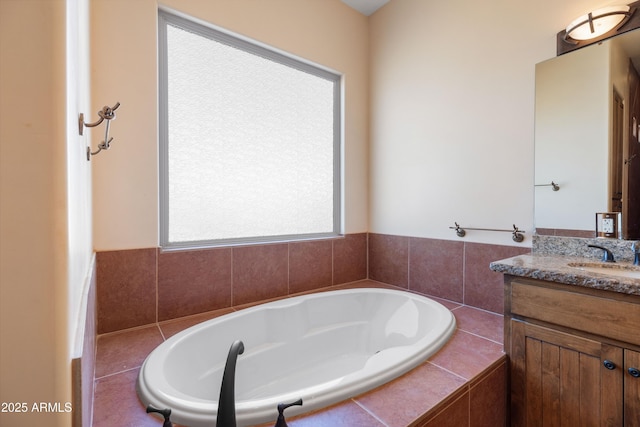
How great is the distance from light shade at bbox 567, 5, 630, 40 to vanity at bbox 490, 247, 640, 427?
1.12 m

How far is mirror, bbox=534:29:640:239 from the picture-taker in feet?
4.42

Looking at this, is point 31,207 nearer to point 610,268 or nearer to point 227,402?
point 227,402

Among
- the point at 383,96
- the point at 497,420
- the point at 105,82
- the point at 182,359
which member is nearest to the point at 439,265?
the point at 497,420

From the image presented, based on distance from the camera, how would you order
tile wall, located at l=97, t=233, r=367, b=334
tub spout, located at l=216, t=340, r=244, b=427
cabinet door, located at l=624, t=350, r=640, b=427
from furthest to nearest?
tile wall, located at l=97, t=233, r=367, b=334
cabinet door, located at l=624, t=350, r=640, b=427
tub spout, located at l=216, t=340, r=244, b=427

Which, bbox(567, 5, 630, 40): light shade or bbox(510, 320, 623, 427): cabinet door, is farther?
bbox(567, 5, 630, 40): light shade

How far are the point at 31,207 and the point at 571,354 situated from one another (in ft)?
5.49

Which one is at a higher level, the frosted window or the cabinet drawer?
the frosted window

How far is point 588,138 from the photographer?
4.76ft

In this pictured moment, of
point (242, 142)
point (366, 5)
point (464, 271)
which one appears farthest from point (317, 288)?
point (366, 5)

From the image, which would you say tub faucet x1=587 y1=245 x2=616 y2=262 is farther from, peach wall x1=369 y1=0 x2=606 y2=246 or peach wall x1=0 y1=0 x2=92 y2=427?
peach wall x1=0 y1=0 x2=92 y2=427

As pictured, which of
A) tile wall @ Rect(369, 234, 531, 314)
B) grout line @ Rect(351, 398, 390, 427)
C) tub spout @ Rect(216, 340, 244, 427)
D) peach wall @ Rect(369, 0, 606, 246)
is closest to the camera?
tub spout @ Rect(216, 340, 244, 427)

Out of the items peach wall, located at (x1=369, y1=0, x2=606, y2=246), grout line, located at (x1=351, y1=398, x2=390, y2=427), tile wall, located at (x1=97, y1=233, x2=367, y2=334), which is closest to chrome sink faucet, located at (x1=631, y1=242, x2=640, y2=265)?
peach wall, located at (x1=369, y1=0, x2=606, y2=246)

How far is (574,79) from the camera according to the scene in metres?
1.48

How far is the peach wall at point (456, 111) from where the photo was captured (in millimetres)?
1623
